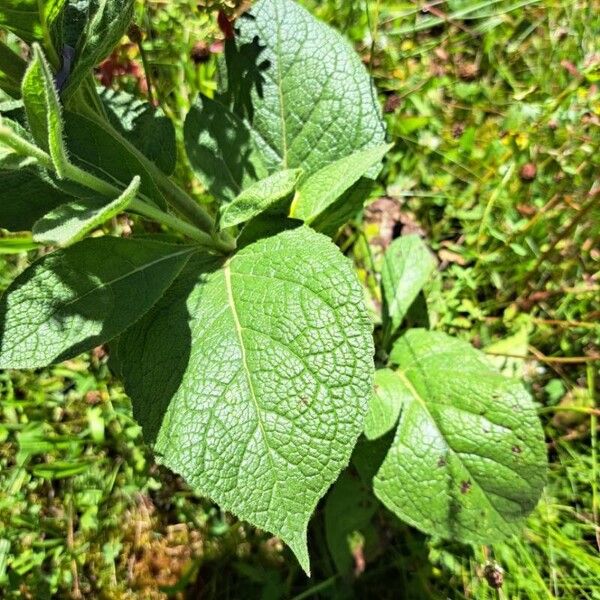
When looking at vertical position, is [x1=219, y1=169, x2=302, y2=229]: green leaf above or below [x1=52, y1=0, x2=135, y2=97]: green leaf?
below

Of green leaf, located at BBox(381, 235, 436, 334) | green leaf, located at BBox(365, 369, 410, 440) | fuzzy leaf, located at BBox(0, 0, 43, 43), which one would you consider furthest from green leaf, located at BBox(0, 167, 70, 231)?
green leaf, located at BBox(381, 235, 436, 334)

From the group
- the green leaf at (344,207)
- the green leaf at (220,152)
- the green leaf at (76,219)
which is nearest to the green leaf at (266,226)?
the green leaf at (344,207)

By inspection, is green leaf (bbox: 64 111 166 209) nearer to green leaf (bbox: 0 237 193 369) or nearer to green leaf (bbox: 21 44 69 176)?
green leaf (bbox: 0 237 193 369)

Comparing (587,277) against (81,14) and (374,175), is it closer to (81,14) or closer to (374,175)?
(374,175)

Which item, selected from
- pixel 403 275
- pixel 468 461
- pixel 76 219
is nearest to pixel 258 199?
pixel 76 219

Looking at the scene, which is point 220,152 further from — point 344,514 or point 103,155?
point 344,514

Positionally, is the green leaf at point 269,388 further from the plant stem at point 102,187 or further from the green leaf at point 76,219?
the green leaf at point 76,219
